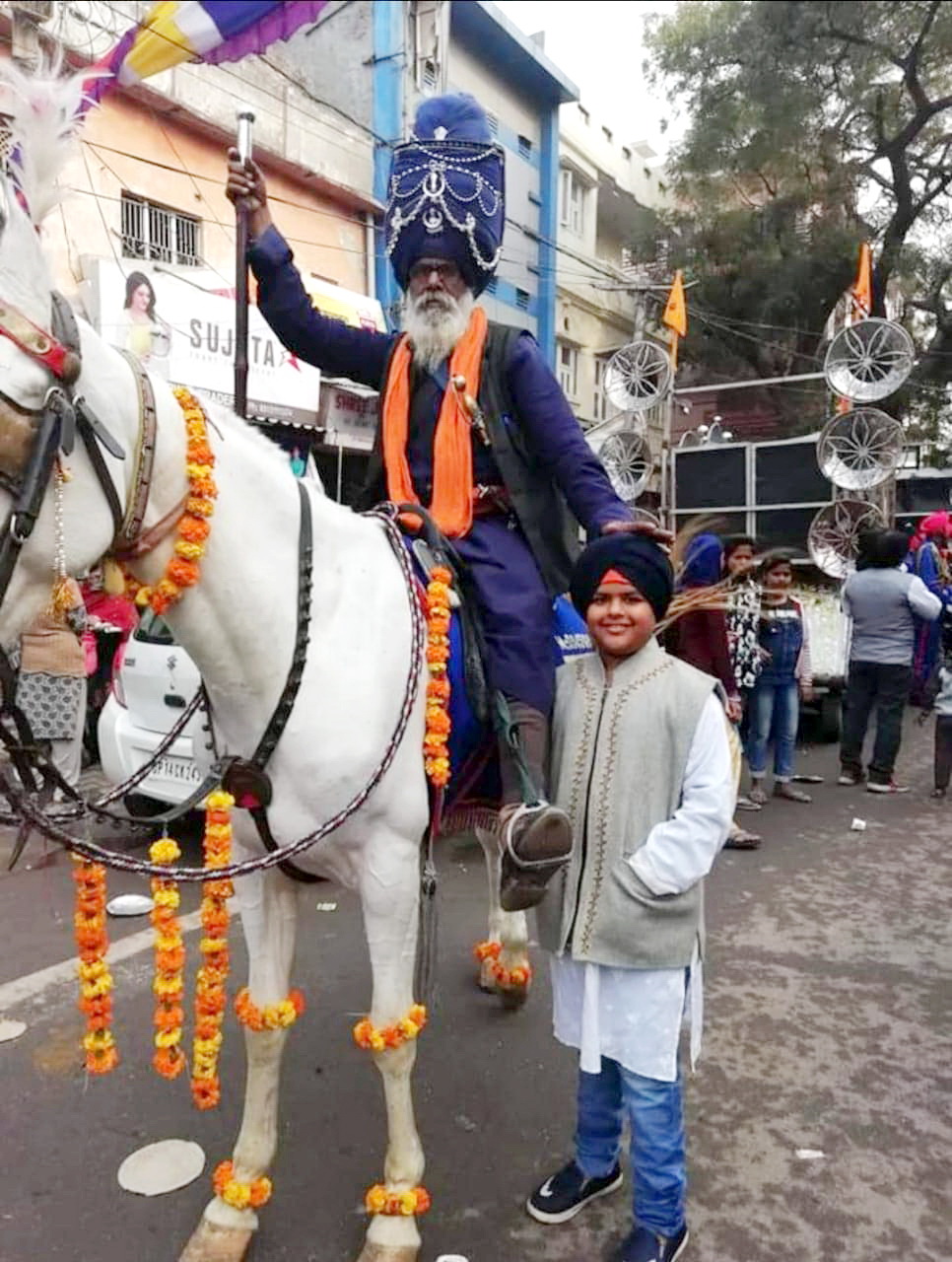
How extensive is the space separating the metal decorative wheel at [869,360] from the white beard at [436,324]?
9.60 meters

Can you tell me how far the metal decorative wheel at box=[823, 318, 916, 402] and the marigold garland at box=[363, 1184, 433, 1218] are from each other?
10.5m

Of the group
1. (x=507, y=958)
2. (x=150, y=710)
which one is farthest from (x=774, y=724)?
(x=150, y=710)

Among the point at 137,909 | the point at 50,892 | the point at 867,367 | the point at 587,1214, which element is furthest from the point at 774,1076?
the point at 867,367

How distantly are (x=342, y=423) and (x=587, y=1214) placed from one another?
10326 mm

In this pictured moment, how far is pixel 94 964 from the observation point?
204cm

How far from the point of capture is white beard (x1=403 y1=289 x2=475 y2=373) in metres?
2.44

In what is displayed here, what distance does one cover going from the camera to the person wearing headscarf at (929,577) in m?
9.41

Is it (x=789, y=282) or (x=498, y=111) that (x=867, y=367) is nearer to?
(x=498, y=111)

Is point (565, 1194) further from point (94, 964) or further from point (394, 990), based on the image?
point (94, 964)

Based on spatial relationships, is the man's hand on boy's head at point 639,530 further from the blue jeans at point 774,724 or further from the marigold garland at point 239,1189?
the blue jeans at point 774,724

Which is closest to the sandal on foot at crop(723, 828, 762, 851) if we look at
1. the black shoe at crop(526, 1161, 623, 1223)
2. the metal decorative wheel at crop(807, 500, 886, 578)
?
the black shoe at crop(526, 1161, 623, 1223)

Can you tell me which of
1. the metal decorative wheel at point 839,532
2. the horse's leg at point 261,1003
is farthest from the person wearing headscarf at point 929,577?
the horse's leg at point 261,1003

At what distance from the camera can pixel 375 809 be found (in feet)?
6.85

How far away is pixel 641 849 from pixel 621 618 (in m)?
0.54
